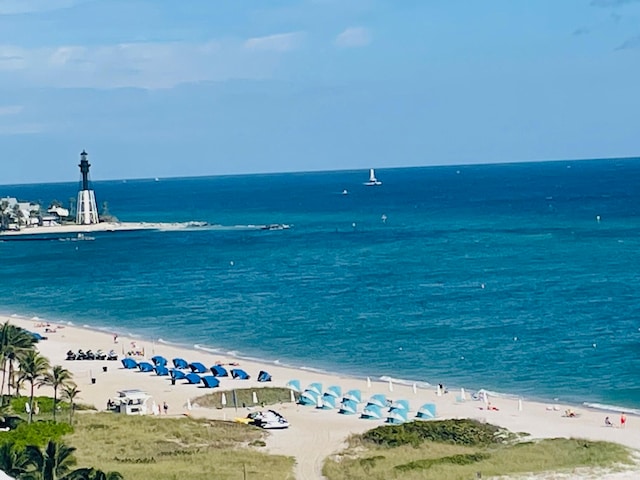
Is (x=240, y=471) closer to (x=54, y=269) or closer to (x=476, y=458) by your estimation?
(x=476, y=458)

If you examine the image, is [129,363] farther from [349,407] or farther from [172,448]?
[172,448]

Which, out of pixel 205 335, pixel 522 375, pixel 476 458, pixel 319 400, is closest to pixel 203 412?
pixel 319 400

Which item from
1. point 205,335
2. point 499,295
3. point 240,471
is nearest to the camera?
point 240,471

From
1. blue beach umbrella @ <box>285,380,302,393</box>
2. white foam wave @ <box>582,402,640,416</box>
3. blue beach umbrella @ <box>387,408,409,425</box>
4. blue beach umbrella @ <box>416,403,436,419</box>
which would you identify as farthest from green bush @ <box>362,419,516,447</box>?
blue beach umbrella @ <box>285,380,302,393</box>

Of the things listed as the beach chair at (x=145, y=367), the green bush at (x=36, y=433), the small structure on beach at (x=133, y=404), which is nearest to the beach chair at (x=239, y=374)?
the beach chair at (x=145, y=367)

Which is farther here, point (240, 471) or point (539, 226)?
point (539, 226)

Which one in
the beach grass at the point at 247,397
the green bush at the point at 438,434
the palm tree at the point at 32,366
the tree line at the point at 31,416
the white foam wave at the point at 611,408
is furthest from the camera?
the beach grass at the point at 247,397

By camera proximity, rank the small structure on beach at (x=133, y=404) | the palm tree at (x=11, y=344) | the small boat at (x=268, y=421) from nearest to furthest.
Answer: the small boat at (x=268, y=421), the palm tree at (x=11, y=344), the small structure on beach at (x=133, y=404)

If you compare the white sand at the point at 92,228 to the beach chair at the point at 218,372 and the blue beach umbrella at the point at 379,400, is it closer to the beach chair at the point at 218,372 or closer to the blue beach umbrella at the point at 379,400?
the beach chair at the point at 218,372
